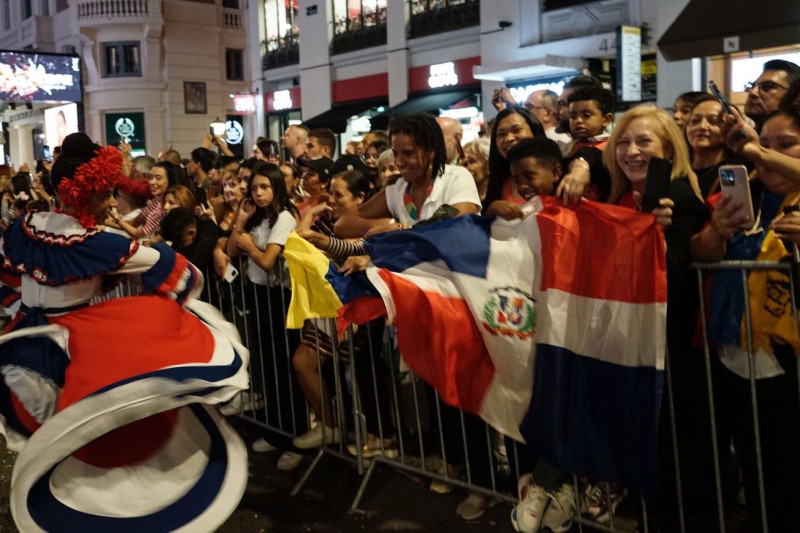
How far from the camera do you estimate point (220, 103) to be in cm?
3828

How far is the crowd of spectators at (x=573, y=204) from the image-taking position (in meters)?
3.47

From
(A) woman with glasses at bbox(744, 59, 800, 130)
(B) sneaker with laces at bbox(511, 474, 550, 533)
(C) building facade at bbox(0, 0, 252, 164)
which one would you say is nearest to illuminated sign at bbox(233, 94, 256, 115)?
(C) building facade at bbox(0, 0, 252, 164)

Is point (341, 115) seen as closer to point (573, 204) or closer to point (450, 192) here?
point (450, 192)

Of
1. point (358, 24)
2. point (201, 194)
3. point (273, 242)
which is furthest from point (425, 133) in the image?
point (358, 24)

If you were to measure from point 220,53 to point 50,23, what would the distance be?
9776 millimetres

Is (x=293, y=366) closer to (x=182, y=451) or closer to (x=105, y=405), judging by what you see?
(x=182, y=451)

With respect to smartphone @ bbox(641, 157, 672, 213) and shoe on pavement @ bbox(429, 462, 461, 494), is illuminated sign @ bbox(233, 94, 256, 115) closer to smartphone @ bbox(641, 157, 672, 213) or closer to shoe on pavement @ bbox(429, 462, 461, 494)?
shoe on pavement @ bbox(429, 462, 461, 494)

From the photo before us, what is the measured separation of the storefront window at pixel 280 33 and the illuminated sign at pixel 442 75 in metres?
8.02

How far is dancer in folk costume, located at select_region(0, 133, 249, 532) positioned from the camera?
3674mm

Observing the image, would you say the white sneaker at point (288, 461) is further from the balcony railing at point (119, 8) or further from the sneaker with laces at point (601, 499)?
the balcony railing at point (119, 8)

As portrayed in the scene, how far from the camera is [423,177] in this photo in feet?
16.0

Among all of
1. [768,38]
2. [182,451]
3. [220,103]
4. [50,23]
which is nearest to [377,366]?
[182,451]

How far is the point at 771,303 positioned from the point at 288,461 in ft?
11.8

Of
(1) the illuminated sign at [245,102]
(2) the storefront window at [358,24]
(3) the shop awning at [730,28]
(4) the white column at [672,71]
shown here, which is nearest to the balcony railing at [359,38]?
(2) the storefront window at [358,24]
